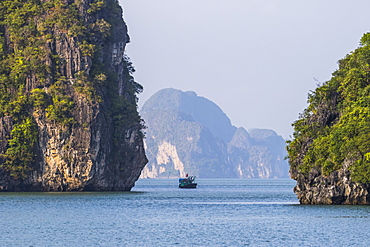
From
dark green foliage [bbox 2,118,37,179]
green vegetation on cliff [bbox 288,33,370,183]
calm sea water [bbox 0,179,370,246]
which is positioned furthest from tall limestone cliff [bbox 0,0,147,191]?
green vegetation on cliff [bbox 288,33,370,183]

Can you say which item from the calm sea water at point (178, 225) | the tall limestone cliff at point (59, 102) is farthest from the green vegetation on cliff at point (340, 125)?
the tall limestone cliff at point (59, 102)

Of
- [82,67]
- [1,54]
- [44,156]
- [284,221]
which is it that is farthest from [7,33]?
[284,221]

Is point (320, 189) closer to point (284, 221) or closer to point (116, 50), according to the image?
point (284, 221)

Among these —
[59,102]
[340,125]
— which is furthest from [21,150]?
[340,125]

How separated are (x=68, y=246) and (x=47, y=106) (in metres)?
55.1

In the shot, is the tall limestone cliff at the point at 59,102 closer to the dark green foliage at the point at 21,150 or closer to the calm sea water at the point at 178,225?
the dark green foliage at the point at 21,150

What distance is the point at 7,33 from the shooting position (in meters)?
96.4

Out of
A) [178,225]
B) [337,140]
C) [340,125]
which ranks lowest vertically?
[178,225]

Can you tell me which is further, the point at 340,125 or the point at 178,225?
the point at 340,125

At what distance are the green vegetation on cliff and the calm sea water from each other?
371 centimetres

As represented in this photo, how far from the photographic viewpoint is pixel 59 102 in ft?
301

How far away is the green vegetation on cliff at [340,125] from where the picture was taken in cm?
5816

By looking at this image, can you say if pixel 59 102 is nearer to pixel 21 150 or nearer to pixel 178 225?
pixel 21 150

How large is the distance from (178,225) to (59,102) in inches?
1770
